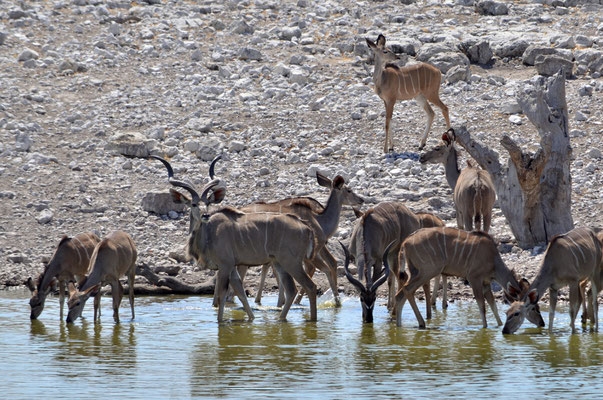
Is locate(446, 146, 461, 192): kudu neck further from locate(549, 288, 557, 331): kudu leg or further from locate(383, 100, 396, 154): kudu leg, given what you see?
locate(549, 288, 557, 331): kudu leg

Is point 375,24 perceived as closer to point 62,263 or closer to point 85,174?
point 85,174

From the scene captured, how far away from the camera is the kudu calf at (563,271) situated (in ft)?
35.9

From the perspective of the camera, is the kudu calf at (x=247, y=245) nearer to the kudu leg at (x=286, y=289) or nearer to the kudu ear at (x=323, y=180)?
the kudu leg at (x=286, y=289)

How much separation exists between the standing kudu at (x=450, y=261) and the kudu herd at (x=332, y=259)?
0.01 m

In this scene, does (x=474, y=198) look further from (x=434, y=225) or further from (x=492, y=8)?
(x=492, y=8)

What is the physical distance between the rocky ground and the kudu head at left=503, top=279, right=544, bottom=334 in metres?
2.44

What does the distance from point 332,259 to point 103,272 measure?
307cm

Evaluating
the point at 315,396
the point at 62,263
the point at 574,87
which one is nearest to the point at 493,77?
the point at 574,87

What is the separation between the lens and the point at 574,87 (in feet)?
67.8

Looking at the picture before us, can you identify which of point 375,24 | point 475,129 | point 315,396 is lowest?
point 315,396

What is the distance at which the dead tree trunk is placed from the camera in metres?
14.2

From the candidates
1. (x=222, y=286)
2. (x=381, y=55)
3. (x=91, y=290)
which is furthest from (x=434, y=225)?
(x=381, y=55)

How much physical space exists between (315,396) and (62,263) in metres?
5.20

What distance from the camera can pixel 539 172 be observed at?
46.9 feet
